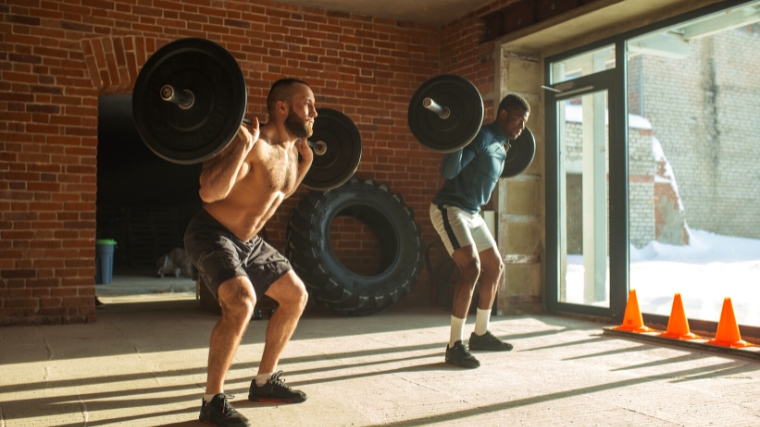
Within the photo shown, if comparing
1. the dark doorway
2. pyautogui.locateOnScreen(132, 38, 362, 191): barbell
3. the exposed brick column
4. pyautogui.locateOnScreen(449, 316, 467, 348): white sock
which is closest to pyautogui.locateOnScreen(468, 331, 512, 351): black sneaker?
pyautogui.locateOnScreen(449, 316, 467, 348): white sock

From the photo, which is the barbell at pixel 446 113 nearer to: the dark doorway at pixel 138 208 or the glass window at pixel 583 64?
the glass window at pixel 583 64

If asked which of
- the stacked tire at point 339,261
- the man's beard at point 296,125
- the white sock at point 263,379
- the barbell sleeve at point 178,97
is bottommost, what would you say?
the white sock at point 263,379

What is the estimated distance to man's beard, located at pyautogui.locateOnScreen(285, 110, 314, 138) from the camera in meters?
3.13

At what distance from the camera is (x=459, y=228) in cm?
428

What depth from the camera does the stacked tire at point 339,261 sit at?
20.7 ft

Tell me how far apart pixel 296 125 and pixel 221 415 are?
133 centimetres

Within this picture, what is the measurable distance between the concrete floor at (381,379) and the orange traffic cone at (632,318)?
0.86 ft


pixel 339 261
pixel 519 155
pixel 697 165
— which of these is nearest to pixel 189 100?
pixel 519 155

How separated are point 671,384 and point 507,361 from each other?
99cm

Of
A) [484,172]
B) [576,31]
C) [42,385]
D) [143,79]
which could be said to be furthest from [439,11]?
[42,385]

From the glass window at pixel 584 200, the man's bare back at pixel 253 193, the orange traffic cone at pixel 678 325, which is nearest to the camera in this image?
the man's bare back at pixel 253 193

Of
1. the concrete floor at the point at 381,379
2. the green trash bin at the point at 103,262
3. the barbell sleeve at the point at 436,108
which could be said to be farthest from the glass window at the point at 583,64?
the green trash bin at the point at 103,262

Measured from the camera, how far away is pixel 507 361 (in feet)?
13.9

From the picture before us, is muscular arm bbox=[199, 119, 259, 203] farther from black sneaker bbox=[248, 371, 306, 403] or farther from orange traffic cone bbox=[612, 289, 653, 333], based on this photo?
orange traffic cone bbox=[612, 289, 653, 333]
